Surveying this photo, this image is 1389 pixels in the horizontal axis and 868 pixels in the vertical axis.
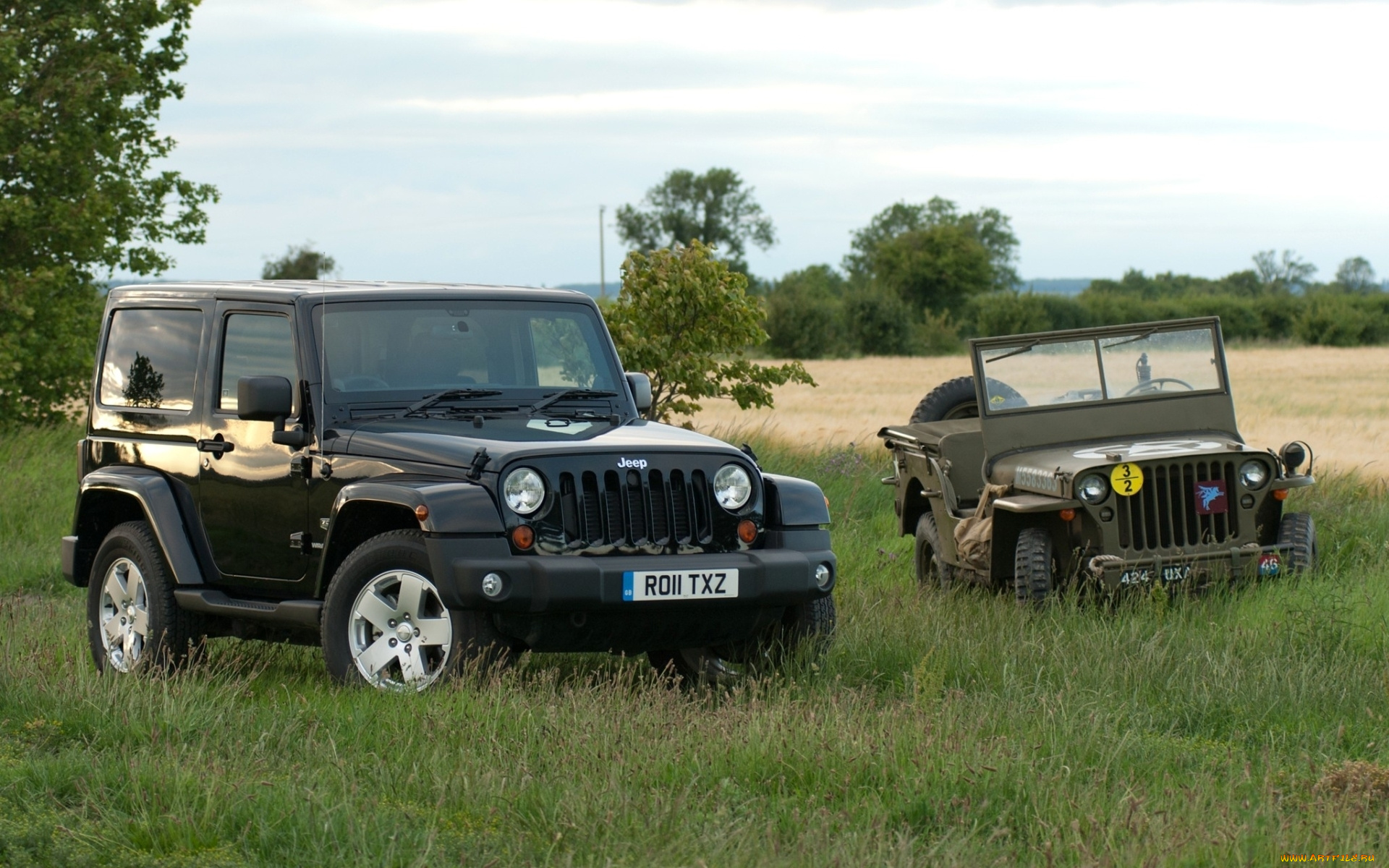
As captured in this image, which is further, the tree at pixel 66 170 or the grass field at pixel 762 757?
the tree at pixel 66 170

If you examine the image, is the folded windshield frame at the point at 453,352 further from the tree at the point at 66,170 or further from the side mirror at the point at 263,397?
the tree at the point at 66,170

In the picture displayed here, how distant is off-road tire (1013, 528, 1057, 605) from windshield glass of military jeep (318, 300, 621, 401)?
9.49 feet

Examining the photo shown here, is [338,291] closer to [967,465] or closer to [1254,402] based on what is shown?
[967,465]

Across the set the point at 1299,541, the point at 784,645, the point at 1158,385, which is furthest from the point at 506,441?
the point at 1158,385

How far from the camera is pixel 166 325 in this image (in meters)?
8.39

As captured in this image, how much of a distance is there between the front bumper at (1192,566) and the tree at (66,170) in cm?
1426

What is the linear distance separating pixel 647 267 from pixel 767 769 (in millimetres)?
10518

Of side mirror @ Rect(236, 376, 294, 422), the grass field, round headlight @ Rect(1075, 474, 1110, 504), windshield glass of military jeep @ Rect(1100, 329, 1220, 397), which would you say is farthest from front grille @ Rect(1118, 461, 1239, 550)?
side mirror @ Rect(236, 376, 294, 422)

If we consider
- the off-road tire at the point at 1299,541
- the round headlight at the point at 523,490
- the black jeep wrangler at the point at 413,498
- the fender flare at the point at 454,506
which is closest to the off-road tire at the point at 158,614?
the black jeep wrangler at the point at 413,498

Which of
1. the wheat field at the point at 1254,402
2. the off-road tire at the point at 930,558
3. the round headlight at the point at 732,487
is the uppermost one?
the round headlight at the point at 732,487

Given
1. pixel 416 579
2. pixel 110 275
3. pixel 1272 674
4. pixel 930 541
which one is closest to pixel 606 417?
pixel 416 579

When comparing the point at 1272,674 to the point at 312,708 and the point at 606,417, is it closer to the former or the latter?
the point at 606,417

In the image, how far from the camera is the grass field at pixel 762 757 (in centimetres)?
476

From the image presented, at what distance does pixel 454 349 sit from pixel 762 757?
118 inches
